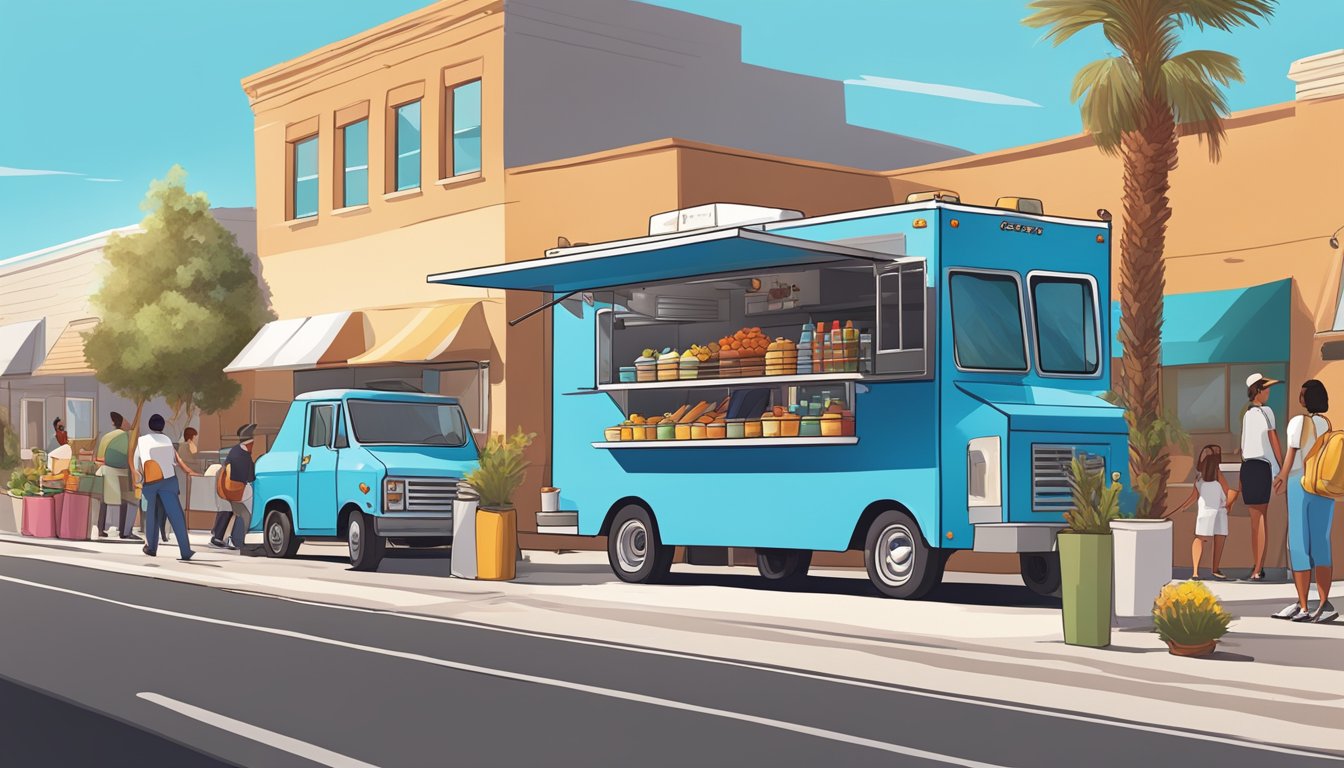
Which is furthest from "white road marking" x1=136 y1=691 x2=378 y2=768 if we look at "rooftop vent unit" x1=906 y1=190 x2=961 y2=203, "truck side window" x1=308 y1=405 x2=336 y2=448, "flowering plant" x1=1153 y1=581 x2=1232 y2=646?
"truck side window" x1=308 y1=405 x2=336 y2=448

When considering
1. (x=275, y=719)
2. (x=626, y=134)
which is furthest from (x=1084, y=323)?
(x=626, y=134)

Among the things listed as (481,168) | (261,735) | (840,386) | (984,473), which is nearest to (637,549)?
(840,386)

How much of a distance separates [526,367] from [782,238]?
11600 millimetres

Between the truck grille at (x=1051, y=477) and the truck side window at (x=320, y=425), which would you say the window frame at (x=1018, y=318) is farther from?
the truck side window at (x=320, y=425)

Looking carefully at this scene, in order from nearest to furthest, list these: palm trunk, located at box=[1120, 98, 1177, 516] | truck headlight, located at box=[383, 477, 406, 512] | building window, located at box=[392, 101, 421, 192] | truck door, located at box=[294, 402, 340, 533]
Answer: palm trunk, located at box=[1120, 98, 1177, 516]
truck headlight, located at box=[383, 477, 406, 512]
truck door, located at box=[294, 402, 340, 533]
building window, located at box=[392, 101, 421, 192]

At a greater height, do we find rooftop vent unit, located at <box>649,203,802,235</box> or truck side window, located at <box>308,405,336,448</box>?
rooftop vent unit, located at <box>649,203,802,235</box>

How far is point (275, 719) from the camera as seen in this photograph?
31.8 ft

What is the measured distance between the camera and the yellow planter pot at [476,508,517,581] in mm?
19781

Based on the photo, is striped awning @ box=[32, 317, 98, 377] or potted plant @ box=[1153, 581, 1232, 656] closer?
potted plant @ box=[1153, 581, 1232, 656]

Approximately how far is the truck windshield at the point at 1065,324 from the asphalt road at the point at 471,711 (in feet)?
21.7

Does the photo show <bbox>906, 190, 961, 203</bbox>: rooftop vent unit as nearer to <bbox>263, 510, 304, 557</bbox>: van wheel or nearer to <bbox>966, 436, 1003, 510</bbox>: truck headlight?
<bbox>966, 436, 1003, 510</bbox>: truck headlight

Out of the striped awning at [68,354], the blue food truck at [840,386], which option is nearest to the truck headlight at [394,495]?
the blue food truck at [840,386]

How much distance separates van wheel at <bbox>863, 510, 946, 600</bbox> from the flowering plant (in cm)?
412

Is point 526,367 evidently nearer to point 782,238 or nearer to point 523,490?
point 523,490
